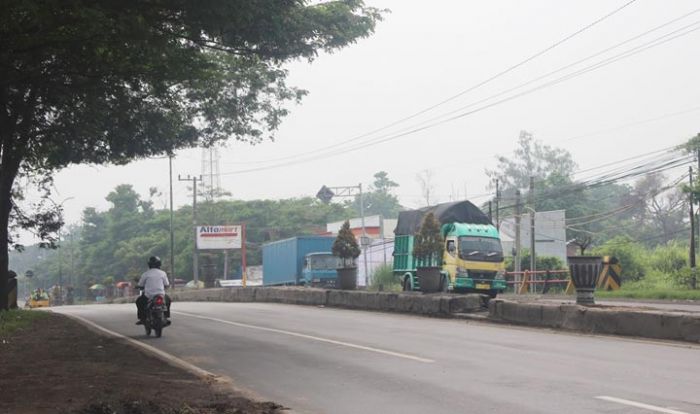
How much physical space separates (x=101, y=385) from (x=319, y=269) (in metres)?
34.4

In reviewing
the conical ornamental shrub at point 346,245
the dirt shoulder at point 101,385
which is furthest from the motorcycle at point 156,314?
the conical ornamental shrub at point 346,245

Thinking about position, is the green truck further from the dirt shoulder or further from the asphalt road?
the dirt shoulder

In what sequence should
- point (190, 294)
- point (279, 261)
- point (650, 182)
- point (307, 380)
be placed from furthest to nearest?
point (650, 182)
point (279, 261)
point (190, 294)
point (307, 380)

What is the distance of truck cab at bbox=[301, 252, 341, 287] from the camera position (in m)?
42.3

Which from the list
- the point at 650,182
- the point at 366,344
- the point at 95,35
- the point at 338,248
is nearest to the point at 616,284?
the point at 338,248

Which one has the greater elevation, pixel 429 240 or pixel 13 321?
pixel 429 240

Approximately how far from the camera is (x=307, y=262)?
43156mm

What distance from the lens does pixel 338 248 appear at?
2714 centimetres

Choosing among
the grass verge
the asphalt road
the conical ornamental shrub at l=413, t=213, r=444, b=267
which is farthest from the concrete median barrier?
the grass verge

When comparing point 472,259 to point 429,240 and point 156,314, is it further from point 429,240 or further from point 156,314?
point 156,314

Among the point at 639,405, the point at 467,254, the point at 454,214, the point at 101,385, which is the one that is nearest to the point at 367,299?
the point at 467,254

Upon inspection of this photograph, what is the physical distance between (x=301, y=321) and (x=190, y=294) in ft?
89.4

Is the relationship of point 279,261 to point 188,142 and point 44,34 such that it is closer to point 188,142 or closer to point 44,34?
point 188,142

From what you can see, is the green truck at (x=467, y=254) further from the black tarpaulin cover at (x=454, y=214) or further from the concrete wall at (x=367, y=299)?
the concrete wall at (x=367, y=299)
